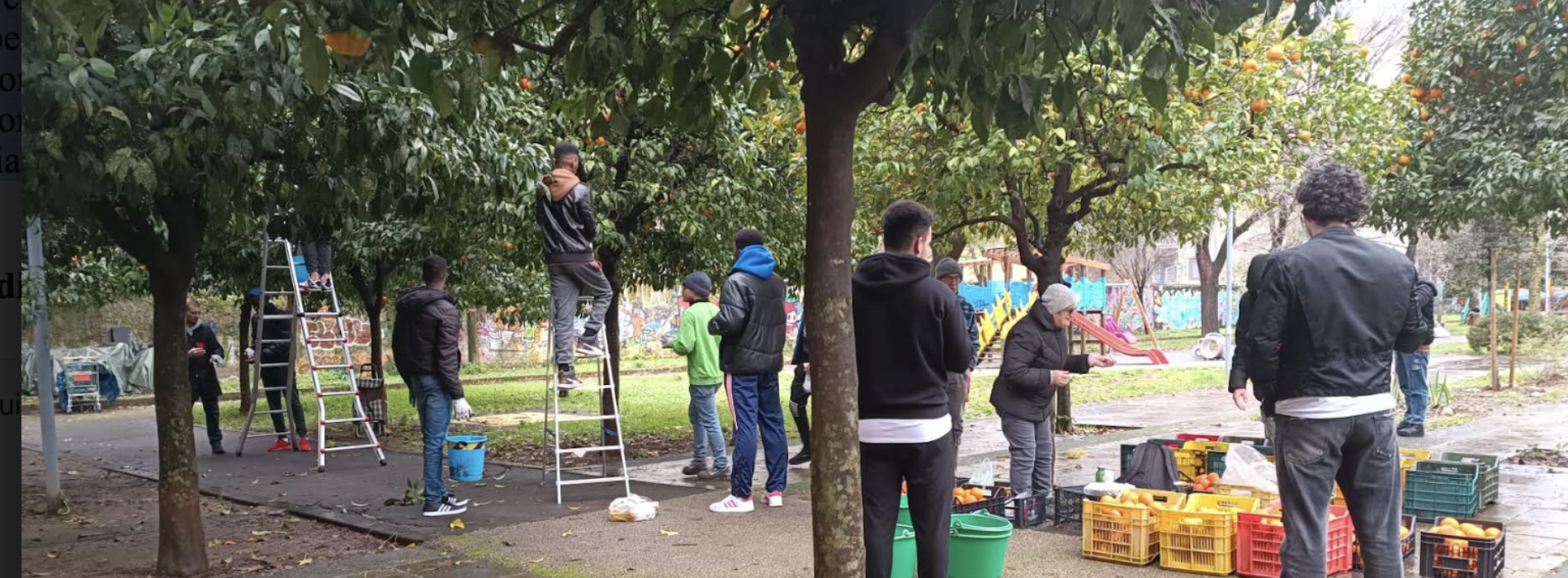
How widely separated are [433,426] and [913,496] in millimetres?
4701

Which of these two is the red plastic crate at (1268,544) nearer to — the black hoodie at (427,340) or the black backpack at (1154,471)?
the black backpack at (1154,471)

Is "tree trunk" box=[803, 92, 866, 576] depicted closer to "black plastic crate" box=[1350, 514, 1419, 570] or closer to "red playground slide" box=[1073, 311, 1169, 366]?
"black plastic crate" box=[1350, 514, 1419, 570]

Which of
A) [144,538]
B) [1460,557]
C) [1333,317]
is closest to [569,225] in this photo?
[144,538]

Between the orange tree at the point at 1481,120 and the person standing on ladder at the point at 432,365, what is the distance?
864cm

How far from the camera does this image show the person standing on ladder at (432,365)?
792 centimetres

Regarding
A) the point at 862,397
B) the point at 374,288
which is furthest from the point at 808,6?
the point at 374,288

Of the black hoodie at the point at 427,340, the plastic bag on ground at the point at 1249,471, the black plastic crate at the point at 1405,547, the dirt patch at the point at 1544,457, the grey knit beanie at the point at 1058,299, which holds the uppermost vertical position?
the grey knit beanie at the point at 1058,299

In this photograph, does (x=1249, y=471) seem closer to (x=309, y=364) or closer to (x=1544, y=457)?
(x=1544, y=457)

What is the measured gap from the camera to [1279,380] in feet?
15.0

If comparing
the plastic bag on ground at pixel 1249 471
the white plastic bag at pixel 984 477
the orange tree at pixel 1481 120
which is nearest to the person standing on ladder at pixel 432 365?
the white plastic bag at pixel 984 477

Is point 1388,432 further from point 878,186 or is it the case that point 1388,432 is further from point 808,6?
point 878,186

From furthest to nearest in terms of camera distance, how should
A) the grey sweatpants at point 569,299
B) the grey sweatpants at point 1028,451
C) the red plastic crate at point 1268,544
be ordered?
the grey sweatpants at point 569,299
the grey sweatpants at point 1028,451
the red plastic crate at point 1268,544

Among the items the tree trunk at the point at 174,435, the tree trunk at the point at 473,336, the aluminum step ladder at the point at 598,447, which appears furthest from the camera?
the tree trunk at the point at 473,336

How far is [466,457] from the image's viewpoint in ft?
31.5
